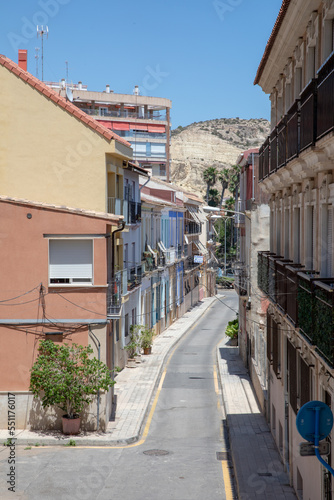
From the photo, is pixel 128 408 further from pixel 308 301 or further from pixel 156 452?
pixel 308 301

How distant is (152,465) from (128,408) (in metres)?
6.69

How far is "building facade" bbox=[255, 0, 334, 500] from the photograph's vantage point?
11469 mm

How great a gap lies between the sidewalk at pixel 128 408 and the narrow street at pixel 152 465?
0.47 meters

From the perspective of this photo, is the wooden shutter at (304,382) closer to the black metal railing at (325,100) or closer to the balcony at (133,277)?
the black metal railing at (325,100)

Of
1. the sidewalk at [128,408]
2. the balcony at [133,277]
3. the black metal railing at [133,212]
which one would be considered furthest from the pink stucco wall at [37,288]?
the balcony at [133,277]

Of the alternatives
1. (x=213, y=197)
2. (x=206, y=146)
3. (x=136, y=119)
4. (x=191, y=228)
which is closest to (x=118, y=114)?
(x=136, y=119)

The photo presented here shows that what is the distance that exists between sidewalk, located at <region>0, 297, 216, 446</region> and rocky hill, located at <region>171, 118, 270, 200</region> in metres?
115

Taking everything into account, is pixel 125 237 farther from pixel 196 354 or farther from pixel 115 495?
pixel 115 495

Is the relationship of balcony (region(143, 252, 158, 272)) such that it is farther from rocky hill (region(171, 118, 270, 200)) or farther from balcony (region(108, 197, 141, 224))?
rocky hill (region(171, 118, 270, 200))

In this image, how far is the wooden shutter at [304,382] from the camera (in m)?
14.6

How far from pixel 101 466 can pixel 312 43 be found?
12.6 metres

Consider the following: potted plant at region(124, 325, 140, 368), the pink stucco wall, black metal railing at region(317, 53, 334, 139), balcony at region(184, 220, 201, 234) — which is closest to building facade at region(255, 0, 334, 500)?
black metal railing at region(317, 53, 334, 139)

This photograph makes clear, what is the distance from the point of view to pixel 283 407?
19.4m

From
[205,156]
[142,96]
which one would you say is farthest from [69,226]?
[205,156]
